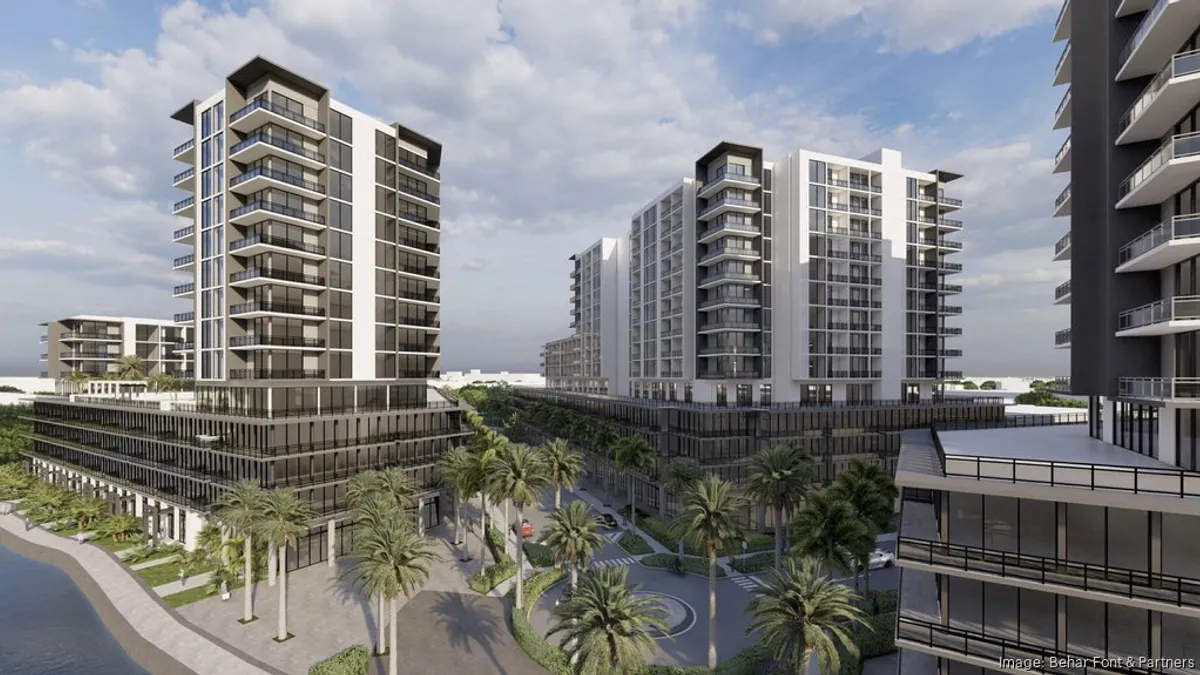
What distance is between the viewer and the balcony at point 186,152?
6770 cm

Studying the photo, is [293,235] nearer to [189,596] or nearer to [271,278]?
[271,278]

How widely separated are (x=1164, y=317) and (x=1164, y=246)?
3809 millimetres

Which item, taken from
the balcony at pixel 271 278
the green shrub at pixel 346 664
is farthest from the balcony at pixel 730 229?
the green shrub at pixel 346 664

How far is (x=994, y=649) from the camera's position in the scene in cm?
2514

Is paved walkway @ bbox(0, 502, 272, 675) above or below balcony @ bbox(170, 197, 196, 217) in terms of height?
below

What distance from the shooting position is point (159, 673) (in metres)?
37.1

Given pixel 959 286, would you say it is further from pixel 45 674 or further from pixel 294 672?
pixel 45 674

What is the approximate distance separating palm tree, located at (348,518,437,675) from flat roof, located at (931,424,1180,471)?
3212cm

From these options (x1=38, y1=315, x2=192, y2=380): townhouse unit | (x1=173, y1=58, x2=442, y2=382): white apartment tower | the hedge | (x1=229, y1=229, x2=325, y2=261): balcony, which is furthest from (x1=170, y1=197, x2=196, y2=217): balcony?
the hedge

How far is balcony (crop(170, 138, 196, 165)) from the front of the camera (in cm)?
6770

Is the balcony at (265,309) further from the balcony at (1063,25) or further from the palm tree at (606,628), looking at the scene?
the balcony at (1063,25)

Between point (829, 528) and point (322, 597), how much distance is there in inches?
1628

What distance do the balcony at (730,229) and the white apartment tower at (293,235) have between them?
41176mm

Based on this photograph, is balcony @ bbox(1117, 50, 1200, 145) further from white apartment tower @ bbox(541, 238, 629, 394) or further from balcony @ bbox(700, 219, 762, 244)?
white apartment tower @ bbox(541, 238, 629, 394)
